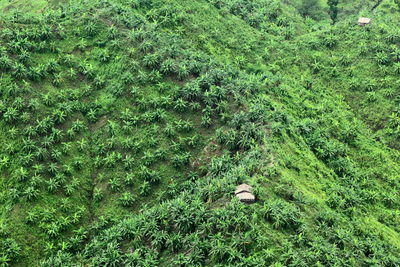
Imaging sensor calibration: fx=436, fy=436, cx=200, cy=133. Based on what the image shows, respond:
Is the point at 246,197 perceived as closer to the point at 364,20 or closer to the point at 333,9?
the point at 364,20

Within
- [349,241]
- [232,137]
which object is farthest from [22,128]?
[349,241]

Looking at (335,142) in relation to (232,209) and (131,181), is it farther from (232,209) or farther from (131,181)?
(131,181)

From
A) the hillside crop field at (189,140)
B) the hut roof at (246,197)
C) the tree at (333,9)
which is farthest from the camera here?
the tree at (333,9)

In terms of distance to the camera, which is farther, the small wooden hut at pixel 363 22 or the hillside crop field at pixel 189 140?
the small wooden hut at pixel 363 22

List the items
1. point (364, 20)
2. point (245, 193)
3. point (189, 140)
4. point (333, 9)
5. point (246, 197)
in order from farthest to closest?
point (333, 9) → point (364, 20) → point (189, 140) → point (245, 193) → point (246, 197)

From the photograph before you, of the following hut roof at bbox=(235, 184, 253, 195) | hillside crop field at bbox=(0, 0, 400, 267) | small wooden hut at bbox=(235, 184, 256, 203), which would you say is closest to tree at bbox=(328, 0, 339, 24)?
hillside crop field at bbox=(0, 0, 400, 267)

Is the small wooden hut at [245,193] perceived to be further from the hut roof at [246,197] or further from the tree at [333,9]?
the tree at [333,9]

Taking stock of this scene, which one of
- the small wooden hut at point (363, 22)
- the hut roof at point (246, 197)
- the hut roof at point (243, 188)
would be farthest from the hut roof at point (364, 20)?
the hut roof at point (246, 197)

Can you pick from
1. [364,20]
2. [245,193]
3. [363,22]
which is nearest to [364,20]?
[364,20]
